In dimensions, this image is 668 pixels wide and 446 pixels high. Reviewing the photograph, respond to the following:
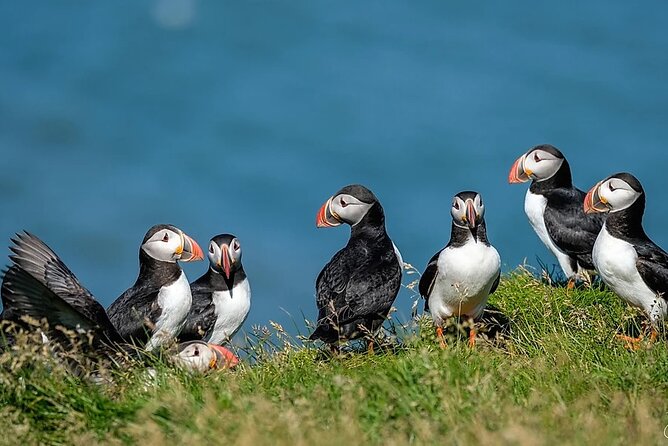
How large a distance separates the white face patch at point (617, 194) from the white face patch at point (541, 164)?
2.44 meters

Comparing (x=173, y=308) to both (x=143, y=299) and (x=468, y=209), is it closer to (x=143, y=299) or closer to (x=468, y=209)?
(x=143, y=299)

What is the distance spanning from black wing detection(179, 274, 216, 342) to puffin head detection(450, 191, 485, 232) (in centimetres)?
229

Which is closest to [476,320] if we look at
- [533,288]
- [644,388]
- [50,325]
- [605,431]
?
[533,288]

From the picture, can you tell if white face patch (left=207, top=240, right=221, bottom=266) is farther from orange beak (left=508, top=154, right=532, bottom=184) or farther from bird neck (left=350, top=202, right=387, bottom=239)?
orange beak (left=508, top=154, right=532, bottom=184)

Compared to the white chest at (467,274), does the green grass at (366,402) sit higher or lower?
lower

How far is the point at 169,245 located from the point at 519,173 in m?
4.38

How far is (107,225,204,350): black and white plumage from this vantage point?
8.43 metres

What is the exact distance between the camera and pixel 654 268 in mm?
8484

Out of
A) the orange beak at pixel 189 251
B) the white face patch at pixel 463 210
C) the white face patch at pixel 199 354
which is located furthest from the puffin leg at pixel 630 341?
the orange beak at pixel 189 251

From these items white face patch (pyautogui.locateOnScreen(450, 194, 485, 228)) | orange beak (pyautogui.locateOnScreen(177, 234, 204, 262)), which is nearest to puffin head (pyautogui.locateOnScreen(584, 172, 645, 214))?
white face patch (pyautogui.locateOnScreen(450, 194, 485, 228))

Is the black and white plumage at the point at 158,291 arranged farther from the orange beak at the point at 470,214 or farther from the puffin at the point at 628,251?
the puffin at the point at 628,251

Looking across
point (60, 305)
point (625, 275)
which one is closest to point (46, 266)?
point (60, 305)

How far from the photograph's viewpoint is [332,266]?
9.15m

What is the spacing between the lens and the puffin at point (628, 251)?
849 cm
